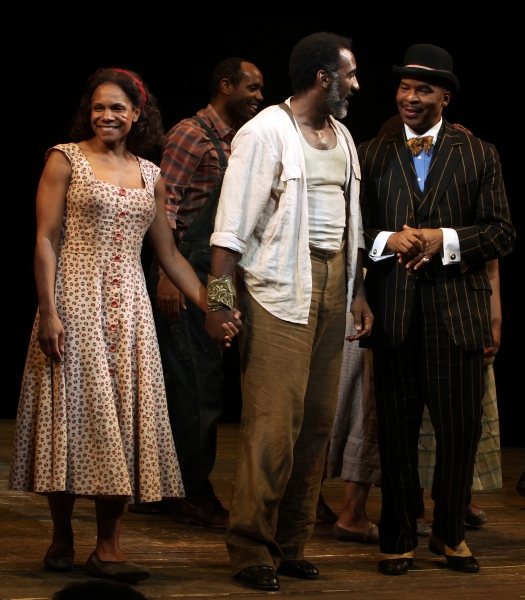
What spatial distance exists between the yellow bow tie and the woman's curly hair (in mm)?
766

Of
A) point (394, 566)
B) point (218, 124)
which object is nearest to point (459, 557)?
point (394, 566)

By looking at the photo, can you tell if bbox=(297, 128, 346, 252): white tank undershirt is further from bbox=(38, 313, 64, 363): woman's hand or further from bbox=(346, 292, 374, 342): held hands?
bbox=(38, 313, 64, 363): woman's hand

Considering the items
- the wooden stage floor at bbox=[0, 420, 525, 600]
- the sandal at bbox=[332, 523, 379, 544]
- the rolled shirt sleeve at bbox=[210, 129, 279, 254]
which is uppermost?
the rolled shirt sleeve at bbox=[210, 129, 279, 254]

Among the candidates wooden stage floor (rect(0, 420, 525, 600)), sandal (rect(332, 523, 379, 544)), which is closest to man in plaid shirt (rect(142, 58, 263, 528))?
wooden stage floor (rect(0, 420, 525, 600))

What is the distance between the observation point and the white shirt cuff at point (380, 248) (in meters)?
3.22

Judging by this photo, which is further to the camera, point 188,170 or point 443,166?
point 188,170

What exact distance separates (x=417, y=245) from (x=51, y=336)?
1077mm

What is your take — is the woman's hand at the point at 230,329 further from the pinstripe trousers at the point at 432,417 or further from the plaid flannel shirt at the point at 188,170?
the plaid flannel shirt at the point at 188,170

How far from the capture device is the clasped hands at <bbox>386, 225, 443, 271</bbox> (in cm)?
311

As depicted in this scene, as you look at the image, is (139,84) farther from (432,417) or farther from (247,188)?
(432,417)

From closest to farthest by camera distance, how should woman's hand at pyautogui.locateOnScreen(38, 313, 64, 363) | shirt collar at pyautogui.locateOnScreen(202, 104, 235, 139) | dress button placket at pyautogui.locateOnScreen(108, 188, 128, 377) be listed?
woman's hand at pyautogui.locateOnScreen(38, 313, 64, 363) → dress button placket at pyautogui.locateOnScreen(108, 188, 128, 377) → shirt collar at pyautogui.locateOnScreen(202, 104, 235, 139)

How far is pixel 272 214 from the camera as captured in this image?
3.00 metres

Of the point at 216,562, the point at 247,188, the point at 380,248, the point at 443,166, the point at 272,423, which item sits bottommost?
the point at 216,562

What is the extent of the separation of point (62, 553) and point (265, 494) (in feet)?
1.93
